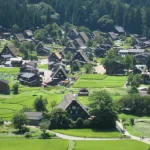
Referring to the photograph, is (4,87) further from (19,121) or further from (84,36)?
(84,36)

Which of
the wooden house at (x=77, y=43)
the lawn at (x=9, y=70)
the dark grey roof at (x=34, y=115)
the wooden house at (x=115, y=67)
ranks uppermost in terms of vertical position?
the wooden house at (x=77, y=43)

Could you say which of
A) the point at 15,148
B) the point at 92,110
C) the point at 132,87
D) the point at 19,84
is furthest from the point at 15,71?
the point at 15,148

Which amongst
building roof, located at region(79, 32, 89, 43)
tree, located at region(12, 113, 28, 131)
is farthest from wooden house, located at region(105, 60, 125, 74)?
tree, located at region(12, 113, 28, 131)

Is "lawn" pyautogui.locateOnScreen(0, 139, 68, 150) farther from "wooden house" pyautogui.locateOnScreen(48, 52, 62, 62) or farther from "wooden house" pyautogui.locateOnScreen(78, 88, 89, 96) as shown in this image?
"wooden house" pyautogui.locateOnScreen(48, 52, 62, 62)

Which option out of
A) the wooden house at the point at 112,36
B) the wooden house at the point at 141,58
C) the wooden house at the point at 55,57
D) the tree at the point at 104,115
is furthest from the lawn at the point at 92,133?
the wooden house at the point at 112,36

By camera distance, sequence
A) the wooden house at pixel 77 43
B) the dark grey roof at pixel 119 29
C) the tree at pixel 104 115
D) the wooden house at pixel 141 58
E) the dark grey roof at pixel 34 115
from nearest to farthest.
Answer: the tree at pixel 104 115 → the dark grey roof at pixel 34 115 → the wooden house at pixel 141 58 → the wooden house at pixel 77 43 → the dark grey roof at pixel 119 29

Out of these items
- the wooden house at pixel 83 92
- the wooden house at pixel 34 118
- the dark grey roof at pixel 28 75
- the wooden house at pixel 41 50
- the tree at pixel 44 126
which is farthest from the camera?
the wooden house at pixel 41 50

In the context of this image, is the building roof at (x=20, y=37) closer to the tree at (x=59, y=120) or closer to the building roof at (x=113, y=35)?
the building roof at (x=113, y=35)
